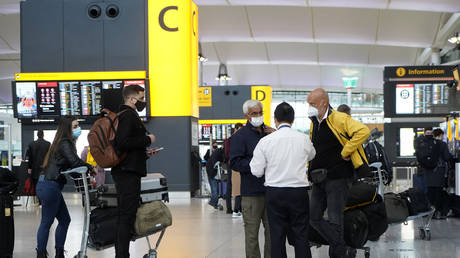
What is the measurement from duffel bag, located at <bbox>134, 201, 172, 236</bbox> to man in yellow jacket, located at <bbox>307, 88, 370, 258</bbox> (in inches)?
51.8

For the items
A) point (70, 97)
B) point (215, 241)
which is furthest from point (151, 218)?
point (70, 97)

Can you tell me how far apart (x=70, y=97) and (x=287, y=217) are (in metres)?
11.5

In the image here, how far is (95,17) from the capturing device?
1564 cm

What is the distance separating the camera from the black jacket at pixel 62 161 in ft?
19.6

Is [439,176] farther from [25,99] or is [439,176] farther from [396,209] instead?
[25,99]

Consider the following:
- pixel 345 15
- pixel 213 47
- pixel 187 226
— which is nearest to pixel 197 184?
pixel 187 226

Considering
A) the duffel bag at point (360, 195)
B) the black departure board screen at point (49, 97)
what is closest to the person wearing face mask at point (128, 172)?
the duffel bag at point (360, 195)

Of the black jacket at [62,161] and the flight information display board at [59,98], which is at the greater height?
the flight information display board at [59,98]

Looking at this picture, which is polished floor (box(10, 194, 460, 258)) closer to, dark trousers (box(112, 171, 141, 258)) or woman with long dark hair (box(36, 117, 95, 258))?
woman with long dark hair (box(36, 117, 95, 258))

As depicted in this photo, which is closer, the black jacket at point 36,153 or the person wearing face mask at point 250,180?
the person wearing face mask at point 250,180

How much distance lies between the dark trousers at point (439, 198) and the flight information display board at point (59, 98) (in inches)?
285

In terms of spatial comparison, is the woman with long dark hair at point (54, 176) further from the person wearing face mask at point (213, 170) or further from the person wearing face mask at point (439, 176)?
the person wearing face mask at point (439, 176)

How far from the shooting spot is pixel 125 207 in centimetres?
507

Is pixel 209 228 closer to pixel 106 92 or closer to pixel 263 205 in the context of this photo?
pixel 263 205
